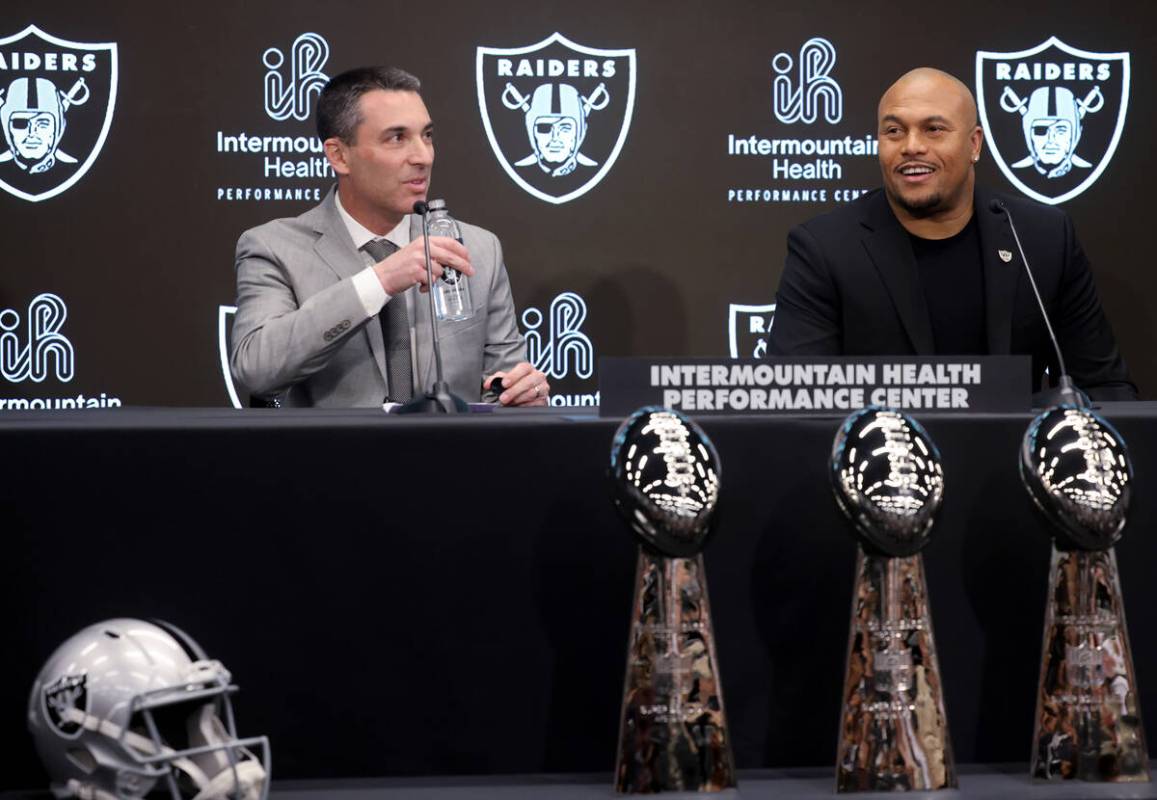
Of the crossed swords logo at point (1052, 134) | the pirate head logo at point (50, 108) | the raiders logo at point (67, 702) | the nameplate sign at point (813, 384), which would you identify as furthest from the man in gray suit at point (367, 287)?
the crossed swords logo at point (1052, 134)

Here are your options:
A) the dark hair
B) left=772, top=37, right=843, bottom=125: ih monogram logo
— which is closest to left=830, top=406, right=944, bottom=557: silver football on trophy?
the dark hair

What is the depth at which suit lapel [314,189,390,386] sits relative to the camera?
9.93 feet

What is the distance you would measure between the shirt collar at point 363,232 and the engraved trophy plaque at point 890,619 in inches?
77.2

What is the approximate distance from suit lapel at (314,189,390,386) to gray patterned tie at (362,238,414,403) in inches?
1.1

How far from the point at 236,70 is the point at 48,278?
0.73m

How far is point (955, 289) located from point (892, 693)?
164cm

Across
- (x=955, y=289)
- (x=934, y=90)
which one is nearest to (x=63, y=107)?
(x=934, y=90)

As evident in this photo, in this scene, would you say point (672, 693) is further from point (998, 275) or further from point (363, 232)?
point (363, 232)

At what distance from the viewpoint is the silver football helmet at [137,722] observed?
4.26 feet

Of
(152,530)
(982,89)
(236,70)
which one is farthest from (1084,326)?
(236,70)

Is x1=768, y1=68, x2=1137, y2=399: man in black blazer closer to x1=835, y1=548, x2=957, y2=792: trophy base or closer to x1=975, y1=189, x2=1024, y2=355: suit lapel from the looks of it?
x1=975, y1=189, x2=1024, y2=355: suit lapel

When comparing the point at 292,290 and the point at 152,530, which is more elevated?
the point at 292,290

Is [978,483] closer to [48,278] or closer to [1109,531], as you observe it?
[1109,531]

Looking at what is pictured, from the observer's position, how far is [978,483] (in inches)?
62.2
